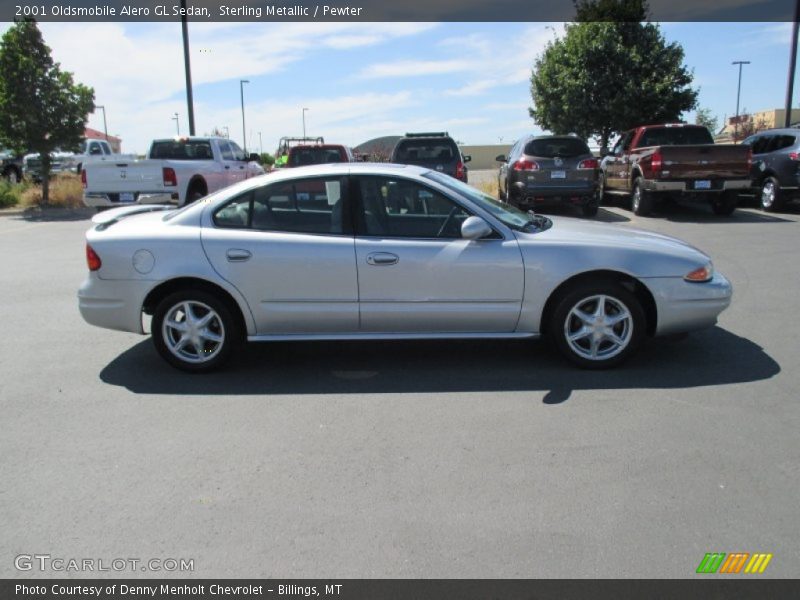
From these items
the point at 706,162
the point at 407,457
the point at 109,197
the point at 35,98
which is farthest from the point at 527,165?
the point at 35,98

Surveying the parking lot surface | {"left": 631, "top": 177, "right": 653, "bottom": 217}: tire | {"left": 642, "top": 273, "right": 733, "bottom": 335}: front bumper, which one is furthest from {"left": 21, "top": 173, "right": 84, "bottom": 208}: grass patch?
{"left": 642, "top": 273, "right": 733, "bottom": 335}: front bumper

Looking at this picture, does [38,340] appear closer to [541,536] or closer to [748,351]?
[541,536]

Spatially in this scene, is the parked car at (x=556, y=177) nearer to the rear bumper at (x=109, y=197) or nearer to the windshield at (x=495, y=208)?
the rear bumper at (x=109, y=197)

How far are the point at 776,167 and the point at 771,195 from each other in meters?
0.62

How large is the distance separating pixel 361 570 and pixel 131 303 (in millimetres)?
3238

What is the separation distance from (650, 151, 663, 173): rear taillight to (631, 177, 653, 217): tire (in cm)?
69

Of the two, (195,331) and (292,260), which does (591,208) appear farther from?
(195,331)

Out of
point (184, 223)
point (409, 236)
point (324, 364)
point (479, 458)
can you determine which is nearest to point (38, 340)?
point (184, 223)

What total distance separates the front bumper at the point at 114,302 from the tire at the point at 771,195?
14.2m

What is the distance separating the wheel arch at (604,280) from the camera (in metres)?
5.20

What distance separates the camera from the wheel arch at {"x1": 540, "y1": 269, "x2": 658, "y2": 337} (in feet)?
17.1

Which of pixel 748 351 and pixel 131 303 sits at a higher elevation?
pixel 131 303

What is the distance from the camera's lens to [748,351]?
5629mm

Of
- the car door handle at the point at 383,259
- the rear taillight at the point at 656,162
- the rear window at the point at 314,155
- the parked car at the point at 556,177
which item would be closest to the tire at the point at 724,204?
the rear taillight at the point at 656,162
